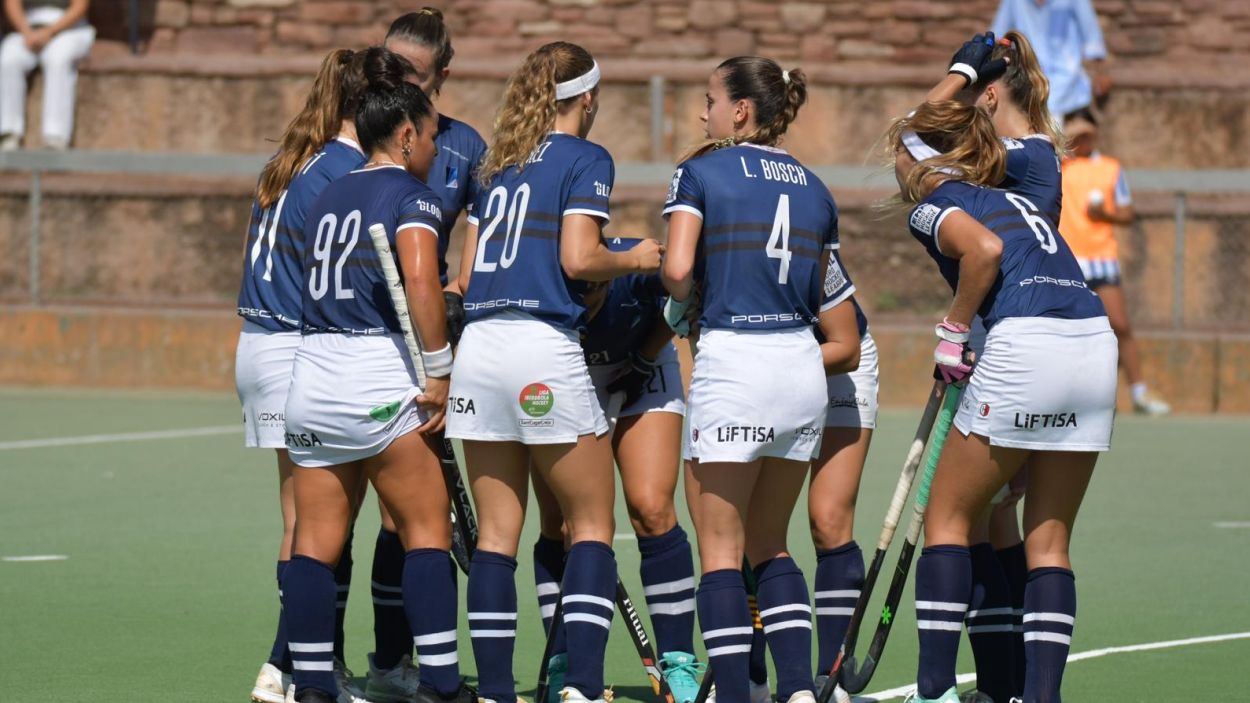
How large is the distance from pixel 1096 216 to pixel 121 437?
270 inches

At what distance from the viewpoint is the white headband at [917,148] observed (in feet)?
20.9

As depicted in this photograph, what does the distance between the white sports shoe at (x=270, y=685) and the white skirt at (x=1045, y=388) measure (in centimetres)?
234

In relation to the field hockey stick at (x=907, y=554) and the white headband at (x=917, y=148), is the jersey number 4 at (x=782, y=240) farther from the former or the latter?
the field hockey stick at (x=907, y=554)

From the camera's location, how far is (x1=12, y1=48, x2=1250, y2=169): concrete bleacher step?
1823 cm

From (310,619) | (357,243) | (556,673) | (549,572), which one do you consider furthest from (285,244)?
(556,673)

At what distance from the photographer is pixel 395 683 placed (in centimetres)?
690

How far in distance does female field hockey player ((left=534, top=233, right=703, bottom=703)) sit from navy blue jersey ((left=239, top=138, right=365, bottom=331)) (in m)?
0.92

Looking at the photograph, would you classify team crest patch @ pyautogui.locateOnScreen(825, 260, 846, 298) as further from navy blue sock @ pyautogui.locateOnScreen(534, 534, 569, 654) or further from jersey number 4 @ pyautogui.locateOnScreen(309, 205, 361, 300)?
jersey number 4 @ pyautogui.locateOnScreen(309, 205, 361, 300)

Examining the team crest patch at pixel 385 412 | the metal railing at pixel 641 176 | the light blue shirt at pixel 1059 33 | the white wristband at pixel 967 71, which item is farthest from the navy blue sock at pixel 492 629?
the light blue shirt at pixel 1059 33

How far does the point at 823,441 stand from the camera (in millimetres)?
6742

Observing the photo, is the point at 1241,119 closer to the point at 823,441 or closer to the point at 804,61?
the point at 804,61

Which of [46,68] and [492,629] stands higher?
[46,68]

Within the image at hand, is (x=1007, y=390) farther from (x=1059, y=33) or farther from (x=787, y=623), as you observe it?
(x=1059, y=33)

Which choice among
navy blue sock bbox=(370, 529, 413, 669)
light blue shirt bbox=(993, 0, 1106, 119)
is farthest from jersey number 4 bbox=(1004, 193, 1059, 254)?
light blue shirt bbox=(993, 0, 1106, 119)
